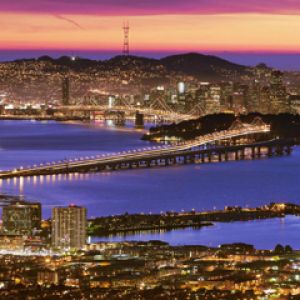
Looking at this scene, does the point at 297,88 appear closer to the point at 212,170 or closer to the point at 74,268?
the point at 212,170

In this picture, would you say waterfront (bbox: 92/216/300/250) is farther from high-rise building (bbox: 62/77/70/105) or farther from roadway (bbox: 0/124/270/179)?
high-rise building (bbox: 62/77/70/105)

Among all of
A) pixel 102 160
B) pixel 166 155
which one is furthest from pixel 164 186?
pixel 166 155

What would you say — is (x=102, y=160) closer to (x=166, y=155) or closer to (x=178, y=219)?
(x=166, y=155)

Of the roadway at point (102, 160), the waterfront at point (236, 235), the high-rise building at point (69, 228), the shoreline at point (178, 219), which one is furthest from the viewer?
the roadway at point (102, 160)

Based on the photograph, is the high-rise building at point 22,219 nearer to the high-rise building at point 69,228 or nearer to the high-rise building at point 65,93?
the high-rise building at point 69,228

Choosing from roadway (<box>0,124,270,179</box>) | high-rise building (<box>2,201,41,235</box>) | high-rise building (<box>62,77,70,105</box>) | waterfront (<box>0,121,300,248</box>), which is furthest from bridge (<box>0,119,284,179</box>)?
high-rise building (<box>62,77,70,105</box>)

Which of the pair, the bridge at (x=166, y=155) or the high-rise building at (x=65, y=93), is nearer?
the bridge at (x=166, y=155)

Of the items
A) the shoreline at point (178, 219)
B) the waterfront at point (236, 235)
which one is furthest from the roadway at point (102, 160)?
the waterfront at point (236, 235)
